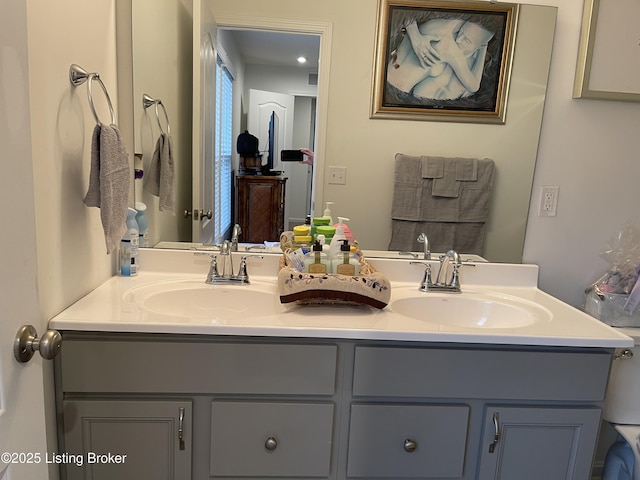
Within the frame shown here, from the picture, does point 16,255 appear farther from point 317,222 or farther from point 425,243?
point 425,243

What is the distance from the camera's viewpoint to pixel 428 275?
1631mm

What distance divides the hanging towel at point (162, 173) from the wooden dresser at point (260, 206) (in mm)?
246

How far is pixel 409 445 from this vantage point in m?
1.24

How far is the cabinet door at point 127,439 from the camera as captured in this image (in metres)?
1.17

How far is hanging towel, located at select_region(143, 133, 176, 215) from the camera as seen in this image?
1637 mm

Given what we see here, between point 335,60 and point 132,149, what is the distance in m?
0.79

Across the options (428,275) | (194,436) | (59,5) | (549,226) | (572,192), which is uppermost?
(59,5)

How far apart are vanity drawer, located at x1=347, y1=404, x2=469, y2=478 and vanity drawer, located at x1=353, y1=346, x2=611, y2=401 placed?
5cm

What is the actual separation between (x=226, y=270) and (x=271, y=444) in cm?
62

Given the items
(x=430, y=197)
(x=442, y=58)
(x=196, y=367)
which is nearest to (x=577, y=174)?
(x=430, y=197)

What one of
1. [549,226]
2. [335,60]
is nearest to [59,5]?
[335,60]

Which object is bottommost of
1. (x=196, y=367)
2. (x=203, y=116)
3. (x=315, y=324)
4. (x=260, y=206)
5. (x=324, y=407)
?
(x=324, y=407)

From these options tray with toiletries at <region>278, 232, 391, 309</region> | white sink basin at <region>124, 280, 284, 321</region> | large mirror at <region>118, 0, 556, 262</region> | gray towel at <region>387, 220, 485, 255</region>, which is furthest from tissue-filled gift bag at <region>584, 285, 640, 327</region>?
white sink basin at <region>124, 280, 284, 321</region>

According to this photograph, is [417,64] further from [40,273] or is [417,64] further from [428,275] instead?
[40,273]
